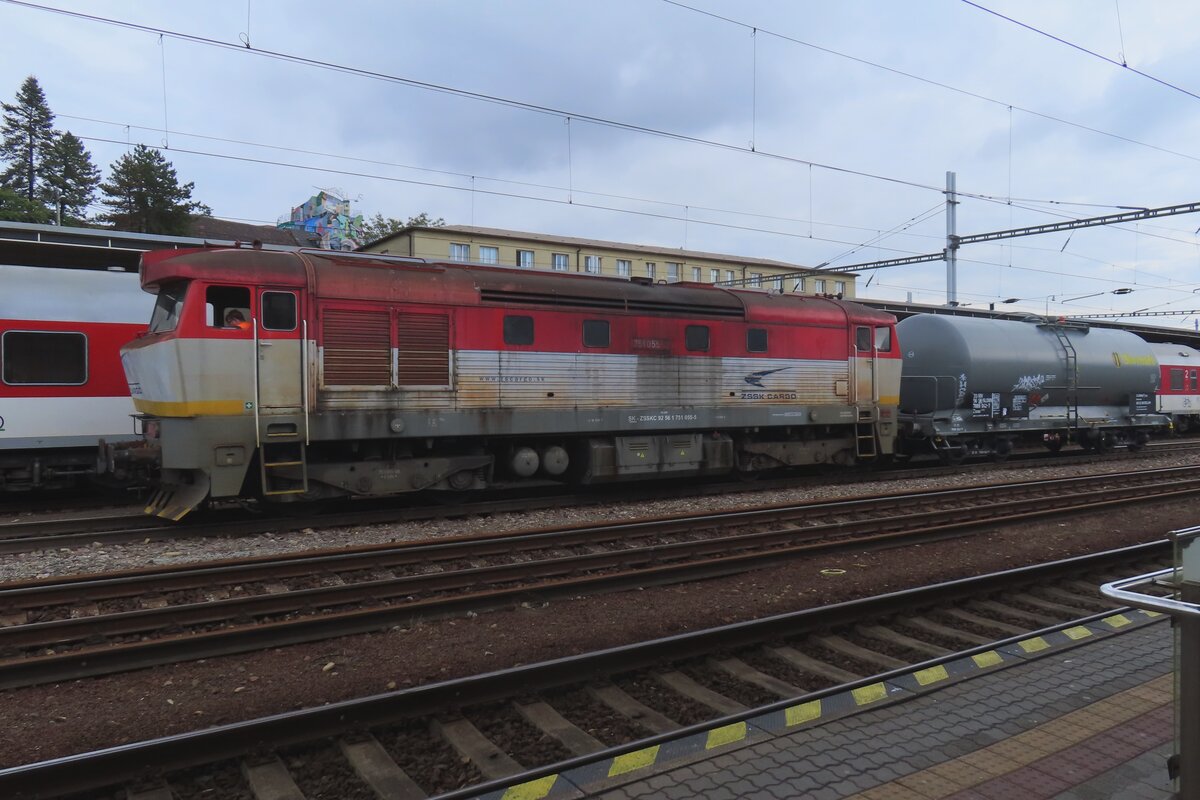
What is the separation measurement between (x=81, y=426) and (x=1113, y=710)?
1582cm

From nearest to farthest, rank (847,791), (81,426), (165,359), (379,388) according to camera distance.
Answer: (847,791) → (165,359) → (379,388) → (81,426)

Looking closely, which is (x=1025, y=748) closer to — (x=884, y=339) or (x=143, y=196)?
(x=884, y=339)

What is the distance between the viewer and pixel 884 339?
1689cm

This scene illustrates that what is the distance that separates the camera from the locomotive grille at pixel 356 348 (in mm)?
10852

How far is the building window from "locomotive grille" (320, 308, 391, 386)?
136 inches

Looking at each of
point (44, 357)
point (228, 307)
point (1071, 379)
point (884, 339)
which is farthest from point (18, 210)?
point (1071, 379)

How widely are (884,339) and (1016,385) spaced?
5608 millimetres

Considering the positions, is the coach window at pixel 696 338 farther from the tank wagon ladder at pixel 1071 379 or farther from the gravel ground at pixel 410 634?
the tank wagon ladder at pixel 1071 379

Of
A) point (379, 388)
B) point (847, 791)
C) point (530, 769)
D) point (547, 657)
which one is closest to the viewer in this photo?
point (847, 791)

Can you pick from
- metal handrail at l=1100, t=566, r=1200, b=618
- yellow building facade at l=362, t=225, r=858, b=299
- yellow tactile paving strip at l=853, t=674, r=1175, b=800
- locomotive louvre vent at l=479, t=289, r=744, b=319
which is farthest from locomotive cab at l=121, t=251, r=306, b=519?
yellow building facade at l=362, t=225, r=858, b=299

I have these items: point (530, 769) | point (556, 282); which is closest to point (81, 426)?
point (556, 282)

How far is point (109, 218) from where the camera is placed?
53.8 meters

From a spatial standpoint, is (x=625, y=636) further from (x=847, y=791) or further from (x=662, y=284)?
(x=662, y=284)

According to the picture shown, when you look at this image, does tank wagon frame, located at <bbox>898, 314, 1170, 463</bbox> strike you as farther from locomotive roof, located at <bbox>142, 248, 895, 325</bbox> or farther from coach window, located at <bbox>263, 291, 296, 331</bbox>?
coach window, located at <bbox>263, 291, 296, 331</bbox>
